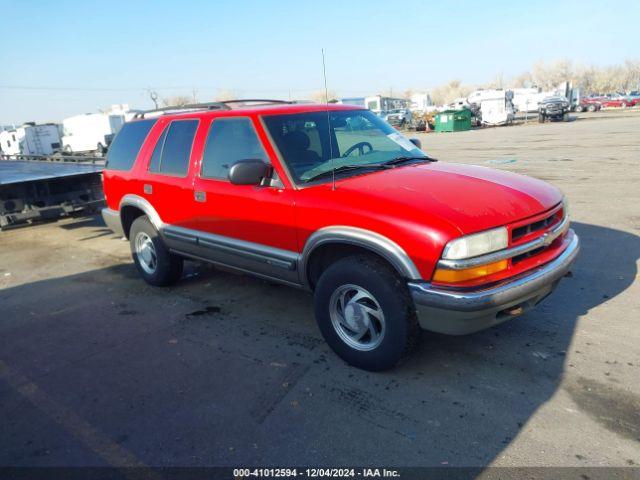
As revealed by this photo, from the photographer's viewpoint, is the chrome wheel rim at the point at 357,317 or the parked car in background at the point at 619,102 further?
the parked car in background at the point at 619,102

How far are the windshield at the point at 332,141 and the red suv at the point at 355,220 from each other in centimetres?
1

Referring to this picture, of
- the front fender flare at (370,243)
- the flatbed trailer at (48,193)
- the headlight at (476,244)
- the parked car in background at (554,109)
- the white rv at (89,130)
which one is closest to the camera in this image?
the headlight at (476,244)

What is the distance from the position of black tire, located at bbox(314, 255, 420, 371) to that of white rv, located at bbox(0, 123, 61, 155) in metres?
29.4

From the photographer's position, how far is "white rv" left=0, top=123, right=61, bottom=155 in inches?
1112

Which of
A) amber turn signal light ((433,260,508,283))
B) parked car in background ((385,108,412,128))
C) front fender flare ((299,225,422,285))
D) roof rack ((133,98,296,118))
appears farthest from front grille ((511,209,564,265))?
parked car in background ((385,108,412,128))

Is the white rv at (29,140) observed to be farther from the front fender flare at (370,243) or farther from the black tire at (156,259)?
the front fender flare at (370,243)

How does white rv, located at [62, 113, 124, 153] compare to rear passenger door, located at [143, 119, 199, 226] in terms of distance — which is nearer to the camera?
rear passenger door, located at [143, 119, 199, 226]

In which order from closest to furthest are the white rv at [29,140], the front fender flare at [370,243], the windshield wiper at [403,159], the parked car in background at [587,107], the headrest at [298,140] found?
the front fender flare at [370,243], the headrest at [298,140], the windshield wiper at [403,159], the white rv at [29,140], the parked car in background at [587,107]

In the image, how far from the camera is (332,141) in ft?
14.1

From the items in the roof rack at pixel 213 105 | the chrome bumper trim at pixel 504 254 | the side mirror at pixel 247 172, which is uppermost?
the roof rack at pixel 213 105

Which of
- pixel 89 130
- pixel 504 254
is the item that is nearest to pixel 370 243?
pixel 504 254

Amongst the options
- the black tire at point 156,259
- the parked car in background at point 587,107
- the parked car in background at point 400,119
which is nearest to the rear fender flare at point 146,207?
the black tire at point 156,259

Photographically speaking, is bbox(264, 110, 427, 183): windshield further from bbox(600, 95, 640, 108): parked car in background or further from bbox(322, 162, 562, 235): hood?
bbox(600, 95, 640, 108): parked car in background

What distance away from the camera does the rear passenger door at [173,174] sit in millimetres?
4707
